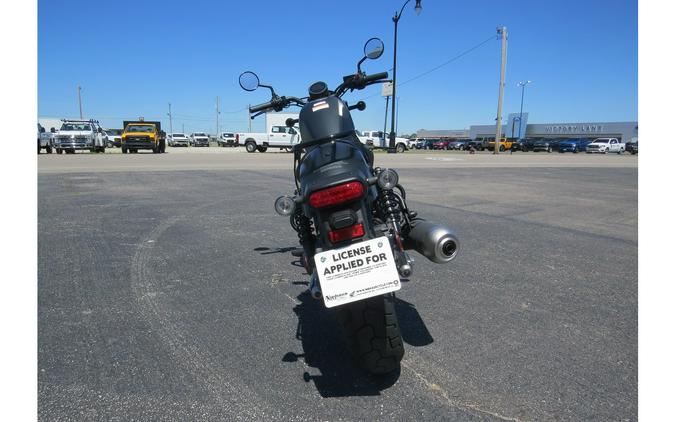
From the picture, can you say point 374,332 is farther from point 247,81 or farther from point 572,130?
point 572,130

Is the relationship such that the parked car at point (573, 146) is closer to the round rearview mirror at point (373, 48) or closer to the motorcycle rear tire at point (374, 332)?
the round rearview mirror at point (373, 48)

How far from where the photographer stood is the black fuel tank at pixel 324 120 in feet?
9.53

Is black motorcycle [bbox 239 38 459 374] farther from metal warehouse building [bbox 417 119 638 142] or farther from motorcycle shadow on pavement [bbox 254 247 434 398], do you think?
metal warehouse building [bbox 417 119 638 142]

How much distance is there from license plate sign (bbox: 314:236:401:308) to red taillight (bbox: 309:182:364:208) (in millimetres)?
246

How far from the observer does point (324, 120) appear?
2.93 meters

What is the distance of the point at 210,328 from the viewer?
3.18 metres

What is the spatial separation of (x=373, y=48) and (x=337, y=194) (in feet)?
7.85

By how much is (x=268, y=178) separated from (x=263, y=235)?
314 inches

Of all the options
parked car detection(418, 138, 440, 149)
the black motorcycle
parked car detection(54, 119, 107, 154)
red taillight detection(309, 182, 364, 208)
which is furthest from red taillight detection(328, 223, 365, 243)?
parked car detection(418, 138, 440, 149)

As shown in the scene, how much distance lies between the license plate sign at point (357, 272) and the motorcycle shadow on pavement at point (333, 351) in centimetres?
55

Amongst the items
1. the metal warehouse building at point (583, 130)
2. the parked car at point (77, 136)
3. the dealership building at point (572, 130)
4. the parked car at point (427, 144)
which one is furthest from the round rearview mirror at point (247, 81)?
the metal warehouse building at point (583, 130)

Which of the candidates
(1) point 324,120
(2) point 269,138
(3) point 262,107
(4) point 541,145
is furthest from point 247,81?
(4) point 541,145

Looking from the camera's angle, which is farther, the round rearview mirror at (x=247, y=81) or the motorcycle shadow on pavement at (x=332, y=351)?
the round rearview mirror at (x=247, y=81)

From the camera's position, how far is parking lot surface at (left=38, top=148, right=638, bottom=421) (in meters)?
2.31
